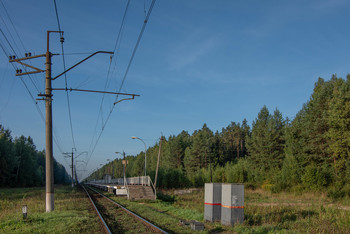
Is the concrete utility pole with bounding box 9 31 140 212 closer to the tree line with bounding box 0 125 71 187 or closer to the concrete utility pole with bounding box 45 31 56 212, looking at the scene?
the concrete utility pole with bounding box 45 31 56 212

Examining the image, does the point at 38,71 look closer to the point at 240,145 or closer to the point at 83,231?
the point at 83,231

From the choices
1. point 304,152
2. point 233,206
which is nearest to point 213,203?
point 233,206

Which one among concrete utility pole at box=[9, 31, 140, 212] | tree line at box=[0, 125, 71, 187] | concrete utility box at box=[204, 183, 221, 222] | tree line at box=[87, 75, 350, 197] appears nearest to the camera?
concrete utility box at box=[204, 183, 221, 222]

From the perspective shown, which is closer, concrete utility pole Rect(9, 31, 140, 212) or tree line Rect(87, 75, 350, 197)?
concrete utility pole Rect(9, 31, 140, 212)

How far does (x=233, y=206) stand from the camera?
42.3 feet

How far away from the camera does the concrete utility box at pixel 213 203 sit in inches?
535

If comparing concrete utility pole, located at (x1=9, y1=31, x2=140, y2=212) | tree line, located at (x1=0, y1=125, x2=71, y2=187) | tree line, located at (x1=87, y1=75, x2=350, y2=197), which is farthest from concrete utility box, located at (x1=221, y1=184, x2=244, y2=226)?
tree line, located at (x1=0, y1=125, x2=71, y2=187)

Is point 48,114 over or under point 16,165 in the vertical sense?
over

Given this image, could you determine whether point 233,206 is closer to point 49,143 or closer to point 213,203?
point 213,203

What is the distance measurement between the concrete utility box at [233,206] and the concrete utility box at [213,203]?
17.6 inches

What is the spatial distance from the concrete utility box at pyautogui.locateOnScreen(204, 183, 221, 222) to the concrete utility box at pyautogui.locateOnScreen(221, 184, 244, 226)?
448mm

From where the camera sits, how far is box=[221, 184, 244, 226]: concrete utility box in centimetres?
1281

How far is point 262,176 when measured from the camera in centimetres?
5384

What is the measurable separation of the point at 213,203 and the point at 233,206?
3.49ft
